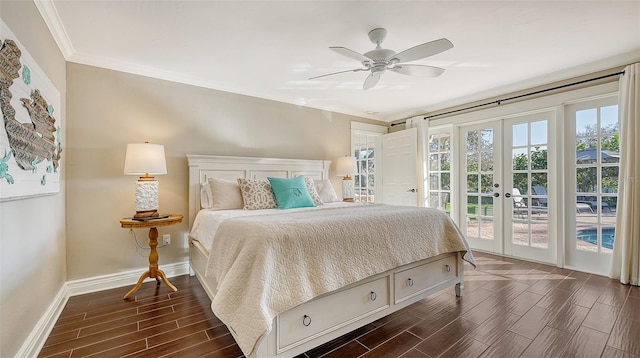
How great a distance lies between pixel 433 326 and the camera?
199 centimetres

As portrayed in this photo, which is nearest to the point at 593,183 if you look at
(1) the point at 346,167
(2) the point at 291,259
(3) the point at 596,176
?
(3) the point at 596,176

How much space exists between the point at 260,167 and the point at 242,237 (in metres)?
2.09

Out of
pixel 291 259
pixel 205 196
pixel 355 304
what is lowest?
pixel 355 304

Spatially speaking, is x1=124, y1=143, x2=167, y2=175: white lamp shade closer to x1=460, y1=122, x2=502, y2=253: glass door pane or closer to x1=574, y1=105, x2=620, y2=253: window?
x1=460, y1=122, x2=502, y2=253: glass door pane

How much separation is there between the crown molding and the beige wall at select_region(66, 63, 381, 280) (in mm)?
211

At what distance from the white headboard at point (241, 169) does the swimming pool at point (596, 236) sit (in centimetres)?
323

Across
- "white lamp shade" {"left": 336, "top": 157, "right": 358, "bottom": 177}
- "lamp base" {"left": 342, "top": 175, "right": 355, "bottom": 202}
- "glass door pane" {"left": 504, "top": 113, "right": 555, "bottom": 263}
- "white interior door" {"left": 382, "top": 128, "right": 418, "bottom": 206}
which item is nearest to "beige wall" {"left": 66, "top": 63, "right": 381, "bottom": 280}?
"white lamp shade" {"left": 336, "top": 157, "right": 358, "bottom": 177}

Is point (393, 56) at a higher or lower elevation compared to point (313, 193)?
higher

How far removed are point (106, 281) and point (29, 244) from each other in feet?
4.04

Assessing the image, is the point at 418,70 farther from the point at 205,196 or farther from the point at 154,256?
the point at 154,256

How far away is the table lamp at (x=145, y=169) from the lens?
2.51m

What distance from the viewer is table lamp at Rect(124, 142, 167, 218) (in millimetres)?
2510

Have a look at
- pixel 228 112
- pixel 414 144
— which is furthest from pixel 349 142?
pixel 228 112

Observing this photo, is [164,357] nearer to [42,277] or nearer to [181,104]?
[42,277]
